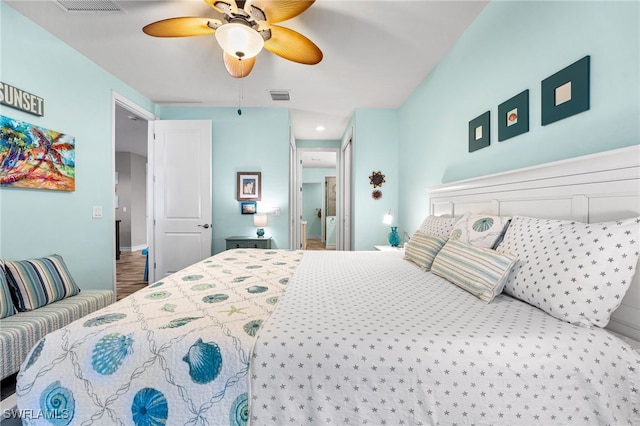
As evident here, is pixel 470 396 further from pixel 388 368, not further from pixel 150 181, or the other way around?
pixel 150 181

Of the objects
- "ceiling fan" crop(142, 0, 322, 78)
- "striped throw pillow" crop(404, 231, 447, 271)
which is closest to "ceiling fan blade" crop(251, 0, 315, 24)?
"ceiling fan" crop(142, 0, 322, 78)

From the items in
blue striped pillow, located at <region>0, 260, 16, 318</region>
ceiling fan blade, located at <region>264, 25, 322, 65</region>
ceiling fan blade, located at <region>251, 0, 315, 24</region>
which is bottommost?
blue striped pillow, located at <region>0, 260, 16, 318</region>

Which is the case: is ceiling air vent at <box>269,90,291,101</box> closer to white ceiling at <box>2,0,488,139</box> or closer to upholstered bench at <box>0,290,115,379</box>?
white ceiling at <box>2,0,488,139</box>

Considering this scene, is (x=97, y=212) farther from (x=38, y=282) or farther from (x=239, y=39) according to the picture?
A: (x=239, y=39)

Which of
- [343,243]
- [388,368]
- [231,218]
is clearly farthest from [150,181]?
[388,368]

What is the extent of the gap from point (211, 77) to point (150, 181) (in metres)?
1.72

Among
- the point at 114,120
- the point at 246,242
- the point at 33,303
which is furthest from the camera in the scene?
the point at 246,242

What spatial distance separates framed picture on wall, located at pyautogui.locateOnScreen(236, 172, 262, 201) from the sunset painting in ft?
6.09

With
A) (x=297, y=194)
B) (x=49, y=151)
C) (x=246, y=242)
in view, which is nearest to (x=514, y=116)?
(x=246, y=242)

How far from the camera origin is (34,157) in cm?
215

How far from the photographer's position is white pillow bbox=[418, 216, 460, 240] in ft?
6.63

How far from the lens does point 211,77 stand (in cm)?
303

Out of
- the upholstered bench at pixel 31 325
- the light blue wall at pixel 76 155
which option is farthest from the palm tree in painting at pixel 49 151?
the upholstered bench at pixel 31 325

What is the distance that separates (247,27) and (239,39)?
0.29 feet
